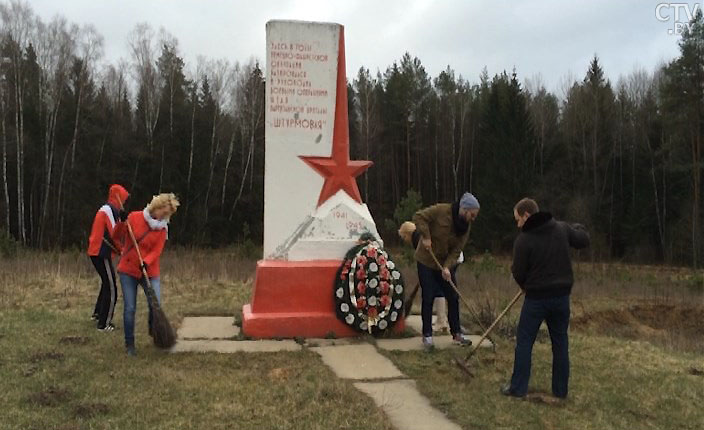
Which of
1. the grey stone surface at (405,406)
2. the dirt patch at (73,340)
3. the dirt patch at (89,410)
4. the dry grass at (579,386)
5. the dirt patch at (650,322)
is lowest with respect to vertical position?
the dirt patch at (650,322)

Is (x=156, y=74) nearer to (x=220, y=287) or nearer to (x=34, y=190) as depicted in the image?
(x=34, y=190)

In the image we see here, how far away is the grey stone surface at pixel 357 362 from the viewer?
5531 millimetres

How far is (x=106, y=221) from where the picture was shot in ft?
24.5

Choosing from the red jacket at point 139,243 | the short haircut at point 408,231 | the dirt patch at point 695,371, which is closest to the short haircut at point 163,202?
the red jacket at point 139,243

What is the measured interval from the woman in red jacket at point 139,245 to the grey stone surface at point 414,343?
2399 millimetres

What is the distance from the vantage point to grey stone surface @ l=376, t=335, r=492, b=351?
6.56 metres

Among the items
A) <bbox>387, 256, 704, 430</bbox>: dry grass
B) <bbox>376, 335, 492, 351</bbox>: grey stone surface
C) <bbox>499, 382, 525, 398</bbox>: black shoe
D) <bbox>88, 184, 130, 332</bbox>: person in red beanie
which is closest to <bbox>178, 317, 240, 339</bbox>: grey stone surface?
<bbox>88, 184, 130, 332</bbox>: person in red beanie

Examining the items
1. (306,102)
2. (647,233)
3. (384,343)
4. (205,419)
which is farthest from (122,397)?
(647,233)

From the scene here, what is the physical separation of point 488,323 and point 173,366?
415cm

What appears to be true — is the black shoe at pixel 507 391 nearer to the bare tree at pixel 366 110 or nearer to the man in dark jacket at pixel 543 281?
the man in dark jacket at pixel 543 281

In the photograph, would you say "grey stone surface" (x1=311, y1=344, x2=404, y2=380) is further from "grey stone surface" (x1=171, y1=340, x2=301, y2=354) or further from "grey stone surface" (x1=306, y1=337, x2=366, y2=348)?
"grey stone surface" (x1=171, y1=340, x2=301, y2=354)

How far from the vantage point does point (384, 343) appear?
22.2ft

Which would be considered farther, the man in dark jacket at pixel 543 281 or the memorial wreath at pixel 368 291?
the memorial wreath at pixel 368 291

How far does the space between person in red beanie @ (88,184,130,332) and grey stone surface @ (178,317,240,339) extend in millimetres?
887
